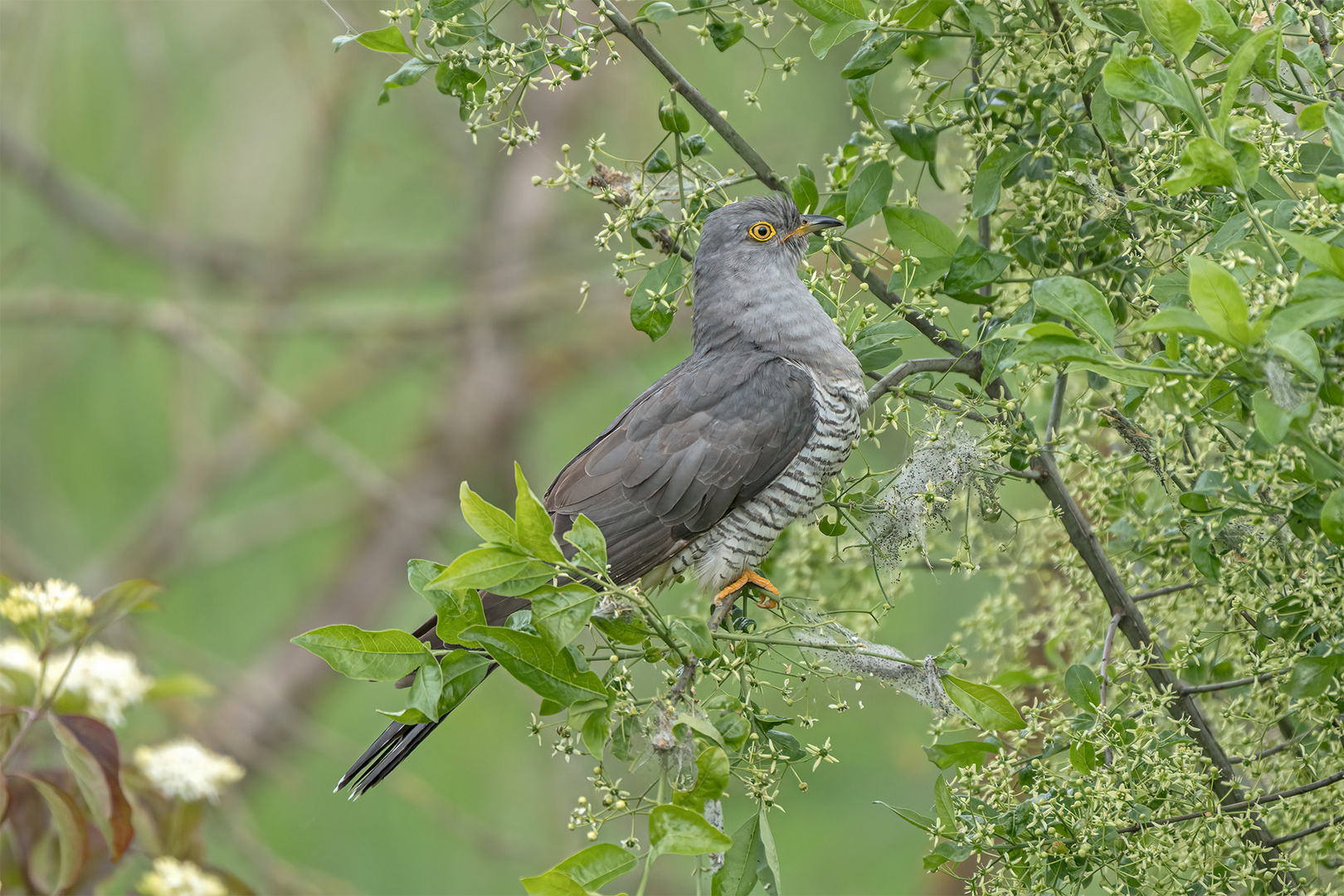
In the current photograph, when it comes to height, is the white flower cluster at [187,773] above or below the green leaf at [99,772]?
above

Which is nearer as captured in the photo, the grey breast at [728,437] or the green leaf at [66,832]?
the green leaf at [66,832]

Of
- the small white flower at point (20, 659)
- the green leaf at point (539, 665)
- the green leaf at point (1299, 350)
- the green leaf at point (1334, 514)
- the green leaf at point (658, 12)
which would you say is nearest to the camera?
the green leaf at point (1299, 350)

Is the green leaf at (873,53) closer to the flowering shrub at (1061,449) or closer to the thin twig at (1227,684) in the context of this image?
the flowering shrub at (1061,449)

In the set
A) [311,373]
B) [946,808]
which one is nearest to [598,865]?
[946,808]

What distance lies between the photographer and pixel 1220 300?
827mm

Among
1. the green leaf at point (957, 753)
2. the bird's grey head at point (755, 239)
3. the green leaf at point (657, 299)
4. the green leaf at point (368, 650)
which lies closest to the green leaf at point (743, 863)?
the green leaf at point (957, 753)

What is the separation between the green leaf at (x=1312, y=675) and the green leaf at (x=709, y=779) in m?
0.57

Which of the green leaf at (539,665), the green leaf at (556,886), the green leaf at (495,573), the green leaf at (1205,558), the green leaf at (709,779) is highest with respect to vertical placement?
the green leaf at (495,573)

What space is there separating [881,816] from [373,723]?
273 cm

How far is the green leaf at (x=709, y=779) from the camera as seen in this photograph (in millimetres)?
941

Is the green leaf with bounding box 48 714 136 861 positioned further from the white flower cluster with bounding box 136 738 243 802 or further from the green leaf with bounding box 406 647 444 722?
the green leaf with bounding box 406 647 444 722

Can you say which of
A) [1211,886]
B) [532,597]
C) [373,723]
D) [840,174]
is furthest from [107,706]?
[373,723]

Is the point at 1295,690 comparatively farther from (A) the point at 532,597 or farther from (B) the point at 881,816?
(B) the point at 881,816

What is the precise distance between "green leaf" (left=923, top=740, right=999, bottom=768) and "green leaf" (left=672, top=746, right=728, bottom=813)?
40 cm
